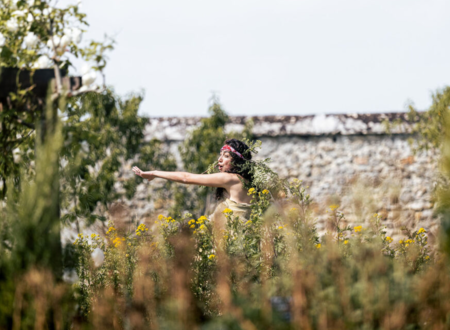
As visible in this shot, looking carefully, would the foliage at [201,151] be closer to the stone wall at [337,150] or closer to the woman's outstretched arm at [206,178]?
the stone wall at [337,150]

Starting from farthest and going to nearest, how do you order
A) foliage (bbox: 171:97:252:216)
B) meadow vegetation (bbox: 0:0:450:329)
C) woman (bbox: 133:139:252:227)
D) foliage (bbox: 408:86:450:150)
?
foliage (bbox: 171:97:252:216), foliage (bbox: 408:86:450:150), woman (bbox: 133:139:252:227), meadow vegetation (bbox: 0:0:450:329)

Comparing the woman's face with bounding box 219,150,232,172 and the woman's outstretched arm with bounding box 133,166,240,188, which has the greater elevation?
the woman's face with bounding box 219,150,232,172

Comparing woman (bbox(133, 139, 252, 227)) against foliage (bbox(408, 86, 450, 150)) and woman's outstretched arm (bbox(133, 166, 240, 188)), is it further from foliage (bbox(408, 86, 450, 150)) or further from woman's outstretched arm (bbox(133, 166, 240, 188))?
foliage (bbox(408, 86, 450, 150))

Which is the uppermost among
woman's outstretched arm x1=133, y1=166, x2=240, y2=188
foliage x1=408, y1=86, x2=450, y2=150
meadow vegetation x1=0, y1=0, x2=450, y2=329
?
foliage x1=408, y1=86, x2=450, y2=150

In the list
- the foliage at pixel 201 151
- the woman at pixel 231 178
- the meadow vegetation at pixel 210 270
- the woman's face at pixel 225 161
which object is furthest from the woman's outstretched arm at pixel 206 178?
the foliage at pixel 201 151

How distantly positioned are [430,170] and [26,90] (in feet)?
17.9

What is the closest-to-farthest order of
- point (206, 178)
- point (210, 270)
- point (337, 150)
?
1. point (210, 270)
2. point (206, 178)
3. point (337, 150)

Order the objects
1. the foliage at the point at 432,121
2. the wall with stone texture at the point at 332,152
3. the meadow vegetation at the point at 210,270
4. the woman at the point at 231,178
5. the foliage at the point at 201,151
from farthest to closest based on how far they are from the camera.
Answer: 1. the wall with stone texture at the point at 332,152
2. the foliage at the point at 201,151
3. the foliage at the point at 432,121
4. the woman at the point at 231,178
5. the meadow vegetation at the point at 210,270

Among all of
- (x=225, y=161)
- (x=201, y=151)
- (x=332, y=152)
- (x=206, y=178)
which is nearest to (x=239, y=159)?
(x=225, y=161)

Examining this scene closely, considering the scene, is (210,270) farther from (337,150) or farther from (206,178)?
(337,150)

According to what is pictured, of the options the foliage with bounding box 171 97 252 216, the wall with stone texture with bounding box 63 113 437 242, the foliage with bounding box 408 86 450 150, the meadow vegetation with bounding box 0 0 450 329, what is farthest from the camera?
the wall with stone texture with bounding box 63 113 437 242

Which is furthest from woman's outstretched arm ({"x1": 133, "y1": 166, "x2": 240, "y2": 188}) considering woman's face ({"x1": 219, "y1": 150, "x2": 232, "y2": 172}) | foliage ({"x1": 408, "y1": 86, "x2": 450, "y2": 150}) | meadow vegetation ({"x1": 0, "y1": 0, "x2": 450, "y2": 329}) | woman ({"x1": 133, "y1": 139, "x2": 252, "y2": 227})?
foliage ({"x1": 408, "y1": 86, "x2": 450, "y2": 150})

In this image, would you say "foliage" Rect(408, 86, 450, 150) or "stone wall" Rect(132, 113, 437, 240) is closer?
"foliage" Rect(408, 86, 450, 150)

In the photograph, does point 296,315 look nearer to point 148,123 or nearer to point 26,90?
point 26,90
